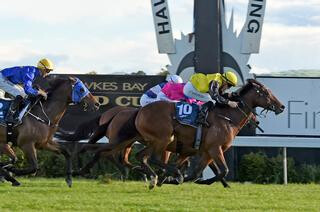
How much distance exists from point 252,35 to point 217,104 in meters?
5.16

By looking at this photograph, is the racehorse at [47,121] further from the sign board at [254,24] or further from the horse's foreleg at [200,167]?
the sign board at [254,24]

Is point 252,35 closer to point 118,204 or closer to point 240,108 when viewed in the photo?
point 240,108

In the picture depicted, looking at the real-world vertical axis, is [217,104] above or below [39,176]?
above

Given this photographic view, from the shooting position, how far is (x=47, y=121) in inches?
504

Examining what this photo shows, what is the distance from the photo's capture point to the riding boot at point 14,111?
1265 centimetres

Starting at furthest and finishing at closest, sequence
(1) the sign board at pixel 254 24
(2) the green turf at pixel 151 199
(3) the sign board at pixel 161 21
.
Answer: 1. (3) the sign board at pixel 161 21
2. (1) the sign board at pixel 254 24
3. (2) the green turf at pixel 151 199

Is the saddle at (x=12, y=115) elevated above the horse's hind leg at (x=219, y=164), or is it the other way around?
the saddle at (x=12, y=115)

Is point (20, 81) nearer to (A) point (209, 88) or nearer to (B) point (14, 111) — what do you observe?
(B) point (14, 111)

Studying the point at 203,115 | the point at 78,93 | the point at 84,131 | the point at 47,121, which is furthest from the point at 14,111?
the point at 203,115

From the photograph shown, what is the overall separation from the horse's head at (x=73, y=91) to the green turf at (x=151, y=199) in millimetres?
1263

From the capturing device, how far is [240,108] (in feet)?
42.6

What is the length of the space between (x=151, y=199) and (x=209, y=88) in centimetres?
250

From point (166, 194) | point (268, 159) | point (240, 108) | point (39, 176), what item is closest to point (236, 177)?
point (268, 159)

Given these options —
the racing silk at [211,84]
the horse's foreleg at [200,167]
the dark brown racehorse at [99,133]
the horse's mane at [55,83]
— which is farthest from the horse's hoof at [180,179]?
the horse's mane at [55,83]
